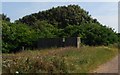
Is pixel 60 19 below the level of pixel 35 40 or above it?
above

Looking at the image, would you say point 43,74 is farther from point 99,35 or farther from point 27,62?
point 99,35

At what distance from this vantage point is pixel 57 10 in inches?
2840

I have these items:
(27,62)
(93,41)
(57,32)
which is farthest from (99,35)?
(27,62)

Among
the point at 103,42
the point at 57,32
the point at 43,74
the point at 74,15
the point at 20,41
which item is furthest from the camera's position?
the point at 74,15

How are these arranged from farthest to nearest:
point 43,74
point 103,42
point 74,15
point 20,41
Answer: point 74,15, point 103,42, point 20,41, point 43,74

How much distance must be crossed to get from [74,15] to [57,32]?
21.1 m

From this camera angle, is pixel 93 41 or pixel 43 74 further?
pixel 93 41

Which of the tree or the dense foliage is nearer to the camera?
the tree

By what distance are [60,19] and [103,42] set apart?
90.0 feet

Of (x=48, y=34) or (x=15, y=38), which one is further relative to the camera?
(x=48, y=34)

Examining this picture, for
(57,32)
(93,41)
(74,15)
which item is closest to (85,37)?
(93,41)

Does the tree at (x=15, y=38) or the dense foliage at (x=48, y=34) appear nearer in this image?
the tree at (x=15, y=38)

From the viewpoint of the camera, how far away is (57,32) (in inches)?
1983

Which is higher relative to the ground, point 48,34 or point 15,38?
point 48,34
